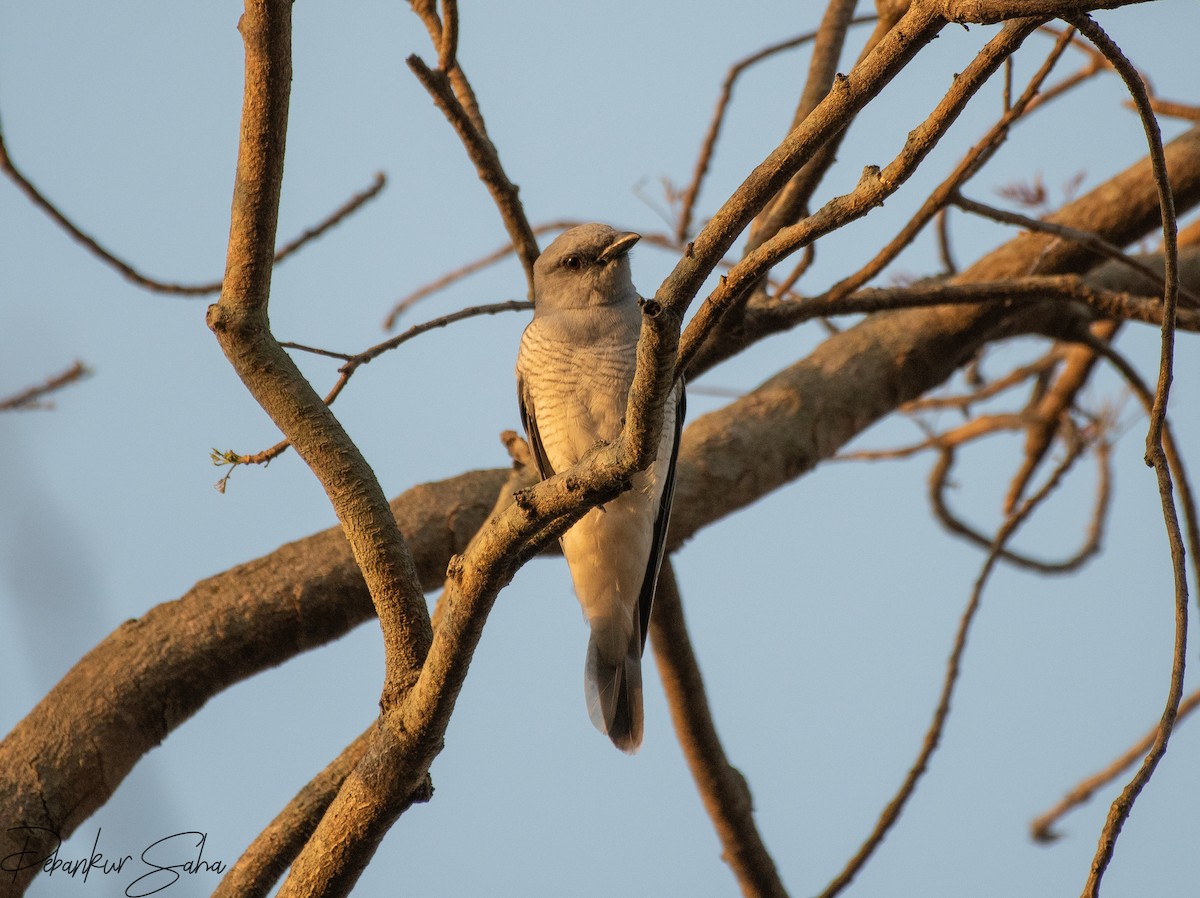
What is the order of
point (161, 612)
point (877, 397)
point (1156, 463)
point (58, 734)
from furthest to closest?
point (877, 397), point (161, 612), point (58, 734), point (1156, 463)

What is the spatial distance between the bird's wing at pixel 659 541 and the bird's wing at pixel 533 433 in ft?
1.76

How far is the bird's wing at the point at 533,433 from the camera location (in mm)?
5688

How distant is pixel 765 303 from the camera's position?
5.55 m

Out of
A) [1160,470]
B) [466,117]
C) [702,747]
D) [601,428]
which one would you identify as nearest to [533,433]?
[601,428]

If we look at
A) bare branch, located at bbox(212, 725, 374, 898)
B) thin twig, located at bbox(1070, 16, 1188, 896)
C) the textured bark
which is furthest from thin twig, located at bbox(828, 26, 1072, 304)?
bare branch, located at bbox(212, 725, 374, 898)

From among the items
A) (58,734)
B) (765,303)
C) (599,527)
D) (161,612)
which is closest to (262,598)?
(161,612)

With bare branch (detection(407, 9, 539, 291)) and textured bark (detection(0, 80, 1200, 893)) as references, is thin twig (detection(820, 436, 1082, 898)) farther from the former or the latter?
bare branch (detection(407, 9, 539, 291))

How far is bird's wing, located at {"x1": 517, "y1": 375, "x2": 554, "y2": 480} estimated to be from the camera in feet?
18.7

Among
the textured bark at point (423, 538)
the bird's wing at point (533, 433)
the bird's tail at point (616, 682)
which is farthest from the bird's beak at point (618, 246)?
the bird's tail at point (616, 682)

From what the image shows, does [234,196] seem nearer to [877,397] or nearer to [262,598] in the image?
[262,598]

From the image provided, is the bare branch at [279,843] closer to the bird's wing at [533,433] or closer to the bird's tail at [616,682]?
the bird's tail at [616,682]

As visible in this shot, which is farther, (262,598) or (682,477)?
(682,477)

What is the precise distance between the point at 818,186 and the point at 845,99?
112 inches

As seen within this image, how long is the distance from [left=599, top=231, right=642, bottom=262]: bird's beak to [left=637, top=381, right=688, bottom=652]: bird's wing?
2.41ft
